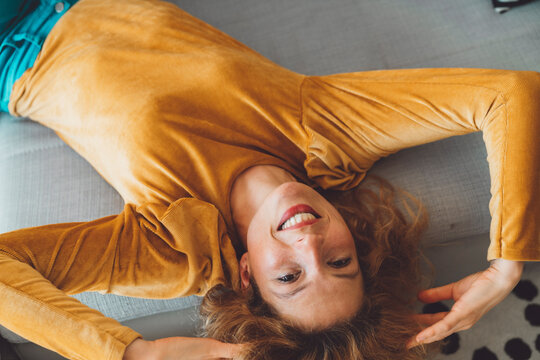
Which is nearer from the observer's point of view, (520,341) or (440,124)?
(440,124)

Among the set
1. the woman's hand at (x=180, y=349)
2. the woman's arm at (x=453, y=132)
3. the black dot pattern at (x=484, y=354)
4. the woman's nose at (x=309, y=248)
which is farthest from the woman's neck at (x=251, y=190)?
the black dot pattern at (x=484, y=354)

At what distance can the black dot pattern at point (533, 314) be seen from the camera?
1.62m

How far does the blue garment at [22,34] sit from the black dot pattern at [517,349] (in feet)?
6.62

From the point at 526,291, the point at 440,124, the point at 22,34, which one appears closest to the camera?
the point at 440,124

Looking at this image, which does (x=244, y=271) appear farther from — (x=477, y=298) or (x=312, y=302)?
(x=477, y=298)

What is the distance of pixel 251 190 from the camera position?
132 cm

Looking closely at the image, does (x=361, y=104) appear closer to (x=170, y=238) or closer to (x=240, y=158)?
(x=240, y=158)

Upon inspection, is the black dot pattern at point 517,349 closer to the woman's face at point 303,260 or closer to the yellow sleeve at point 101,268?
the woman's face at point 303,260

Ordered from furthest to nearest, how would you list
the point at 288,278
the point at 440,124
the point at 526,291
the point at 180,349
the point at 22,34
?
the point at 526,291 < the point at 22,34 < the point at 440,124 < the point at 288,278 < the point at 180,349

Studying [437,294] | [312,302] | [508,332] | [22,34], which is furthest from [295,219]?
[22,34]

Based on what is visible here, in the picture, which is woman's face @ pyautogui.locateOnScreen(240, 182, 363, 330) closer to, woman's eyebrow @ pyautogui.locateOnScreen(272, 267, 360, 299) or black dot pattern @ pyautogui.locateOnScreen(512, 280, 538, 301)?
woman's eyebrow @ pyautogui.locateOnScreen(272, 267, 360, 299)

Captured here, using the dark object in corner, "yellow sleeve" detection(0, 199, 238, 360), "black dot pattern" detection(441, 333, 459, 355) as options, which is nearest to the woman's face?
"yellow sleeve" detection(0, 199, 238, 360)

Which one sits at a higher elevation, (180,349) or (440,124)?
(440,124)

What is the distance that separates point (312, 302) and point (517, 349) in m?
1.00
